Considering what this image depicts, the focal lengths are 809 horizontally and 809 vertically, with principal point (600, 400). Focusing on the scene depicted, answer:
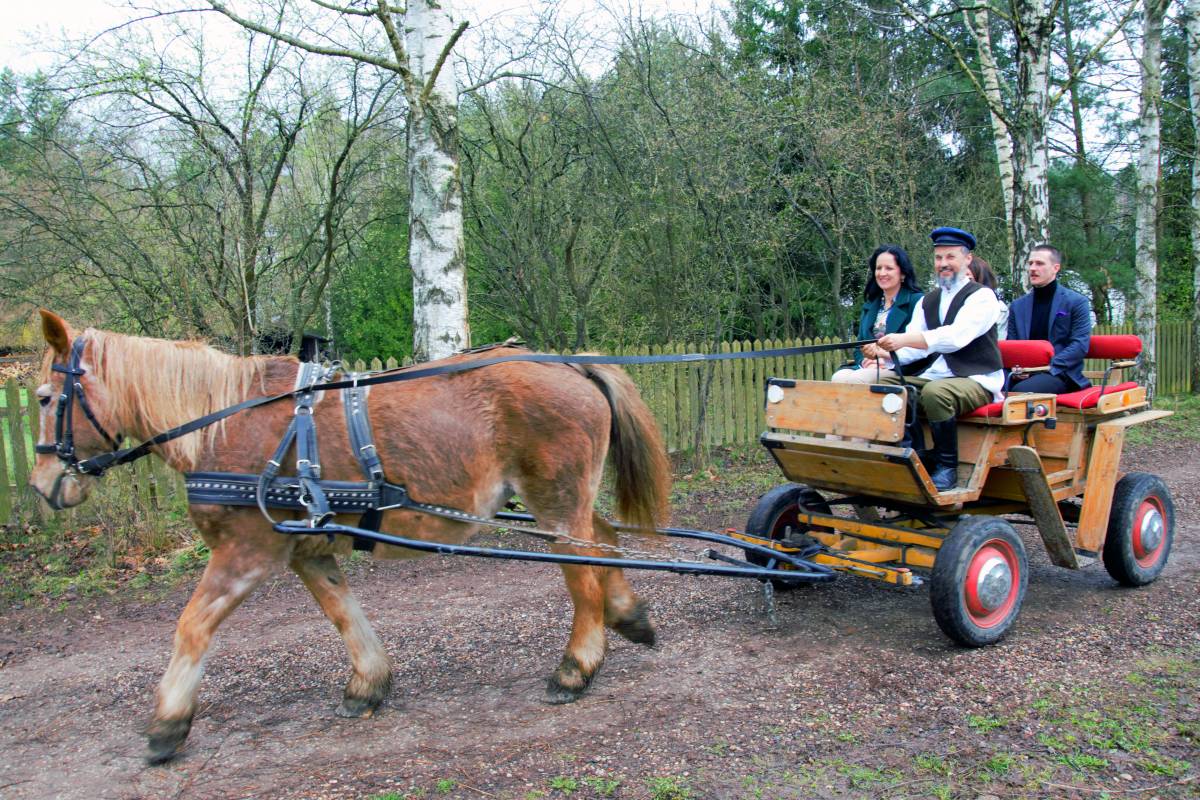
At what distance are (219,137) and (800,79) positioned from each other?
740cm

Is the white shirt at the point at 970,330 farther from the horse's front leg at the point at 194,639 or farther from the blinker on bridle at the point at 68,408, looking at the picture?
the blinker on bridle at the point at 68,408

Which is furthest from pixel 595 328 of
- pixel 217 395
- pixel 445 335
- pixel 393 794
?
pixel 393 794

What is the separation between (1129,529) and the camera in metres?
4.60

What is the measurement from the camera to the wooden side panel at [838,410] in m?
3.86

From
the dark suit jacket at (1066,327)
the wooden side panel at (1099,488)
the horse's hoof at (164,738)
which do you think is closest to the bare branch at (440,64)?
the dark suit jacket at (1066,327)

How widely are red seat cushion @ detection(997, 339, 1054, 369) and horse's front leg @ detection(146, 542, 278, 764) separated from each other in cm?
438

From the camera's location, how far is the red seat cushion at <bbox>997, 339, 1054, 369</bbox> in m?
4.96

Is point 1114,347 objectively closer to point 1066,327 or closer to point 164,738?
point 1066,327

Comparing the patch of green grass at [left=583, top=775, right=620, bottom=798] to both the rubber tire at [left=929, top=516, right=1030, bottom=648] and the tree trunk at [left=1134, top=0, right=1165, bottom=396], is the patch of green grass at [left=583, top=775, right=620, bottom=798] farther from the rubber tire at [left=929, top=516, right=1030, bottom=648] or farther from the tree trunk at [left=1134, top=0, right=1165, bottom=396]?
the tree trunk at [left=1134, top=0, right=1165, bottom=396]

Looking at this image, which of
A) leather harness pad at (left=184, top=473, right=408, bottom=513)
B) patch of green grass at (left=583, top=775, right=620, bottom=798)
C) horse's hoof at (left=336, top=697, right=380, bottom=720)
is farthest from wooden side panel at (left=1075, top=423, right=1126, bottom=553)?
horse's hoof at (left=336, top=697, right=380, bottom=720)

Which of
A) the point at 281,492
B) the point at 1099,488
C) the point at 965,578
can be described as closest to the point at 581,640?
A: the point at 281,492

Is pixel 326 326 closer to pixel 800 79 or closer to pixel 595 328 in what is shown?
pixel 595 328

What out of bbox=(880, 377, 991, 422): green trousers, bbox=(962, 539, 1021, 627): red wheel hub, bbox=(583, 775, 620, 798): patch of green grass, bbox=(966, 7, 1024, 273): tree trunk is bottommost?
bbox=(583, 775, 620, 798): patch of green grass

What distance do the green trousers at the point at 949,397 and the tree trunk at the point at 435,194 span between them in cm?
372
